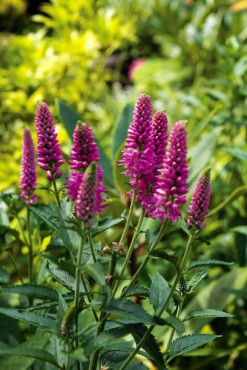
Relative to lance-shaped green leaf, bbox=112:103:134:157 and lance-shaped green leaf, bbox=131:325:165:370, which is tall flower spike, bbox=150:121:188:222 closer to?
lance-shaped green leaf, bbox=131:325:165:370

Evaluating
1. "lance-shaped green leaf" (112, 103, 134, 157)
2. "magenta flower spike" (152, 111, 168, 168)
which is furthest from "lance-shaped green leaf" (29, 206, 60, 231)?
"lance-shaped green leaf" (112, 103, 134, 157)

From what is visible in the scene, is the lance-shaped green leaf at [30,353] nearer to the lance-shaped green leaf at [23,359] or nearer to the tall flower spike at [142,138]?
the lance-shaped green leaf at [23,359]

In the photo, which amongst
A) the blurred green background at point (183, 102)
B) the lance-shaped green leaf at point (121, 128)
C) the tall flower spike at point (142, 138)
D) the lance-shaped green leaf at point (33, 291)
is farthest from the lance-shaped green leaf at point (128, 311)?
the lance-shaped green leaf at point (121, 128)

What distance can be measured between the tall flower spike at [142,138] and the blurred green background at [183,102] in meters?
0.64

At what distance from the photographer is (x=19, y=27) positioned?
632 centimetres

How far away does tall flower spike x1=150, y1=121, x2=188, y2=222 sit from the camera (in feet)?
2.64

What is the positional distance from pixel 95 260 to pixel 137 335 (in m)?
0.18

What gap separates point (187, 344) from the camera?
100 cm

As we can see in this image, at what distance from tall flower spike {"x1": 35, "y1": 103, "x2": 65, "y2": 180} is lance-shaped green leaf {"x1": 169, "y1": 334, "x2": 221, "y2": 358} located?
1.33 feet

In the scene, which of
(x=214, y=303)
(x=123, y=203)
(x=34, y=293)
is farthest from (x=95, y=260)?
(x=214, y=303)

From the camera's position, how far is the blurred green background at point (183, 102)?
1822mm

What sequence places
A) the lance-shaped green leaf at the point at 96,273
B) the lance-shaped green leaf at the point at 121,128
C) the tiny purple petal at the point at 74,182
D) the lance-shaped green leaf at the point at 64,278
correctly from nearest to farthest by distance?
the lance-shaped green leaf at the point at 96,273, the tiny purple petal at the point at 74,182, the lance-shaped green leaf at the point at 64,278, the lance-shaped green leaf at the point at 121,128

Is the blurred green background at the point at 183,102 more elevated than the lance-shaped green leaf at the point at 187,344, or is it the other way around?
the blurred green background at the point at 183,102

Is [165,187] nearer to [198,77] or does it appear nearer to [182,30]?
[198,77]
